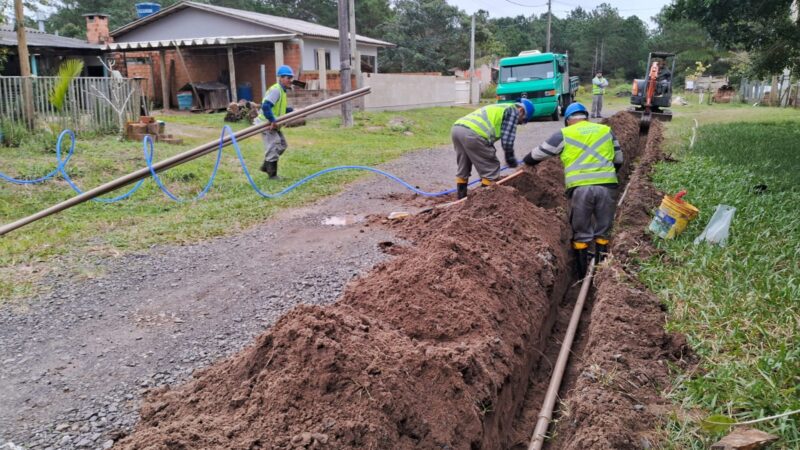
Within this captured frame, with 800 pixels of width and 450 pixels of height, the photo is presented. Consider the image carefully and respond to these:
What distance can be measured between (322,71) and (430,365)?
2016cm

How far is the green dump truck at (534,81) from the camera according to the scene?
810 inches

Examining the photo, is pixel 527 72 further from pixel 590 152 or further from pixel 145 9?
pixel 145 9

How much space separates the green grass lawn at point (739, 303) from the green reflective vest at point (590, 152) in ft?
3.21

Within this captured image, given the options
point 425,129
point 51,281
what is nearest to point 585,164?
point 51,281

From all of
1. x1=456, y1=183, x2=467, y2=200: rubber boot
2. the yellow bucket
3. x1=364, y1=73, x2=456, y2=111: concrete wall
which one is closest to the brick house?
x1=364, y1=73, x2=456, y2=111: concrete wall

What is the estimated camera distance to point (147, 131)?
13094 millimetres

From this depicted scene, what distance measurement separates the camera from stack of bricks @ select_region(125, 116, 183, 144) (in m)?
12.9

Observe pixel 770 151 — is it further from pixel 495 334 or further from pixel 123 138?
pixel 123 138

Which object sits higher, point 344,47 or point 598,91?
point 344,47

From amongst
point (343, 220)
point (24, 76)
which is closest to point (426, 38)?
point (24, 76)

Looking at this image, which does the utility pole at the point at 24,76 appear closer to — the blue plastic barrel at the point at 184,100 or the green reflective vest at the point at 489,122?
the green reflective vest at the point at 489,122

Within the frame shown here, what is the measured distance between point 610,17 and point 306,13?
3596cm

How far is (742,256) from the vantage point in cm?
542

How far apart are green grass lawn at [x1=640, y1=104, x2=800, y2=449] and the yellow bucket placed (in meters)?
0.14
